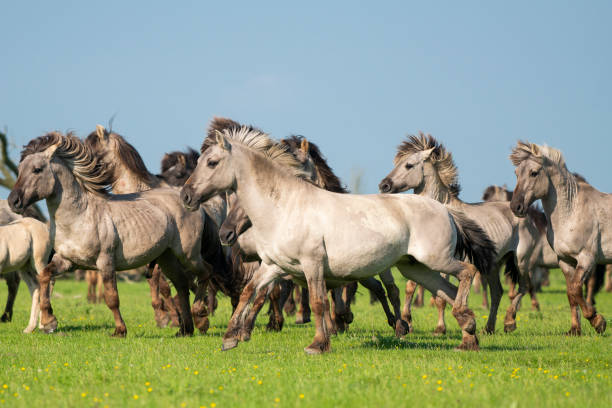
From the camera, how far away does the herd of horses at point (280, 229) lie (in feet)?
27.4

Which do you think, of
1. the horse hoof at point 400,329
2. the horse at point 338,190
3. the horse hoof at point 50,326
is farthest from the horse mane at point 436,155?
the horse hoof at point 50,326

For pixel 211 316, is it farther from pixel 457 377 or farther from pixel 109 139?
pixel 457 377

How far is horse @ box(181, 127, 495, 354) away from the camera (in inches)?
323

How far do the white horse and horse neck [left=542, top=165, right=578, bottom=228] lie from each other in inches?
323

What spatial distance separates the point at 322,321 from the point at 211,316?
760 centimetres

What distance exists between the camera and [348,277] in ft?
28.0

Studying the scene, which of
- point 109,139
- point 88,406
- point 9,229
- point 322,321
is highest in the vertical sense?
point 109,139

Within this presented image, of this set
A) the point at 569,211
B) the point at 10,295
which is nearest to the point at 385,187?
the point at 569,211

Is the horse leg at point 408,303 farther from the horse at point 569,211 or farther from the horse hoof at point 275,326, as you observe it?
the horse at point 569,211

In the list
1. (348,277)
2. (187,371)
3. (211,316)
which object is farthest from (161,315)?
(187,371)

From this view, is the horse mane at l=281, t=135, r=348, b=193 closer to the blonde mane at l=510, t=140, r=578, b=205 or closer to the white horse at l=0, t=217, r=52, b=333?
the blonde mane at l=510, t=140, r=578, b=205

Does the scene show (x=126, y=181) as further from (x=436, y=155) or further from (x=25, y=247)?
(x=436, y=155)

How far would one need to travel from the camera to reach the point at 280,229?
8258 mm

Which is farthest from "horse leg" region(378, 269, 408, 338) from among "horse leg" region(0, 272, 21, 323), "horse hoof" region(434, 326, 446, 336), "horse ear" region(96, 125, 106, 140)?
"horse leg" region(0, 272, 21, 323)
